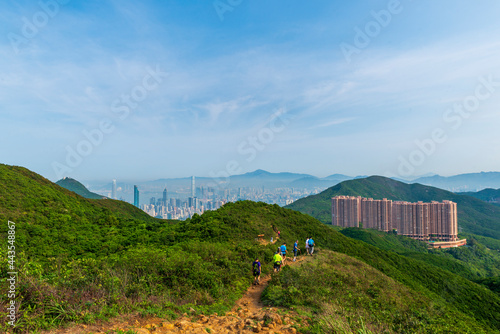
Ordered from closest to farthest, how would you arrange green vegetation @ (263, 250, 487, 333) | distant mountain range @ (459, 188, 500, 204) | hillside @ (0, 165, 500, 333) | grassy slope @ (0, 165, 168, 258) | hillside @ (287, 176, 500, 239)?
hillside @ (0, 165, 500, 333) < green vegetation @ (263, 250, 487, 333) < grassy slope @ (0, 165, 168, 258) < hillside @ (287, 176, 500, 239) < distant mountain range @ (459, 188, 500, 204)

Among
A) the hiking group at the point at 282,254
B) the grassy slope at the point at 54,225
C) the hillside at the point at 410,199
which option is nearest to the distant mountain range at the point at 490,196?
the hillside at the point at 410,199

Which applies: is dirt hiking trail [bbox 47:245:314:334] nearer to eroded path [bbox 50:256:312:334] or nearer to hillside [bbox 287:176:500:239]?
eroded path [bbox 50:256:312:334]

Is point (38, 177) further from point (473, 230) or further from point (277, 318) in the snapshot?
point (473, 230)

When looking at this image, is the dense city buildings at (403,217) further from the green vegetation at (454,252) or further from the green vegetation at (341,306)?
the green vegetation at (341,306)

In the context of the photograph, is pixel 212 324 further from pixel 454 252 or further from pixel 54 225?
pixel 454 252

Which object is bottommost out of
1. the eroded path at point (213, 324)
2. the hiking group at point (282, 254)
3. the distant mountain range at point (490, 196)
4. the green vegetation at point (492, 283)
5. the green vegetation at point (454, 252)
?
the green vegetation at point (454, 252)

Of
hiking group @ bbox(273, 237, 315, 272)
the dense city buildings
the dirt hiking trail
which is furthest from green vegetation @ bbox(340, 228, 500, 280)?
the dirt hiking trail

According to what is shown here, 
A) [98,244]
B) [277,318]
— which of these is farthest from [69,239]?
[277,318]
